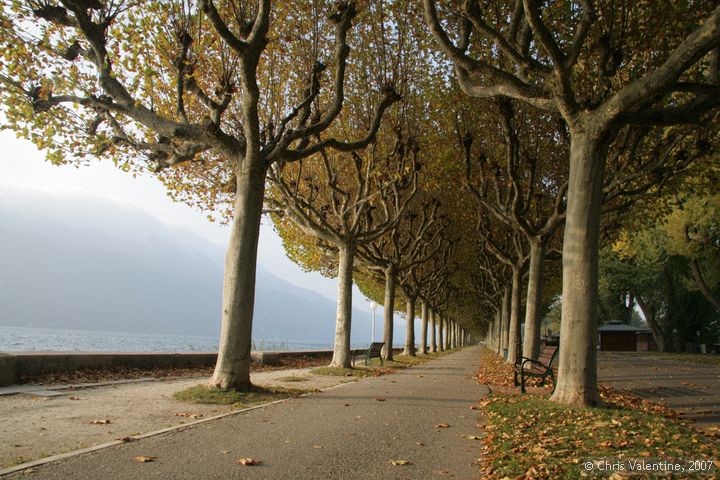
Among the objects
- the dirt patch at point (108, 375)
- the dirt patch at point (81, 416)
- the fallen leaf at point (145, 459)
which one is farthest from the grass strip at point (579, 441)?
the dirt patch at point (108, 375)

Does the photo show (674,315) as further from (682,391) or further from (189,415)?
(189,415)

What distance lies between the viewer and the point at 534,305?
55.3 ft

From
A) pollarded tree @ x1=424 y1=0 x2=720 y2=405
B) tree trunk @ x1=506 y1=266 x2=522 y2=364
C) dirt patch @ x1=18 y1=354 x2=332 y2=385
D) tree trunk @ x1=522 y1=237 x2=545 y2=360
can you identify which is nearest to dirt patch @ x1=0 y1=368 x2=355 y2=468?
dirt patch @ x1=18 y1=354 x2=332 y2=385

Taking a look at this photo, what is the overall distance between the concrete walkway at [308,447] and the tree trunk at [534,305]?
7.90 m

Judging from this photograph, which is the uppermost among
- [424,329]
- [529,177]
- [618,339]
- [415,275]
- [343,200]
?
[529,177]

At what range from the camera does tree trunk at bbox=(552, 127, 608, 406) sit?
8.62 meters

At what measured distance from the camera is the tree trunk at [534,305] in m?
16.8

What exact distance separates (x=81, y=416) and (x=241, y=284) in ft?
12.3

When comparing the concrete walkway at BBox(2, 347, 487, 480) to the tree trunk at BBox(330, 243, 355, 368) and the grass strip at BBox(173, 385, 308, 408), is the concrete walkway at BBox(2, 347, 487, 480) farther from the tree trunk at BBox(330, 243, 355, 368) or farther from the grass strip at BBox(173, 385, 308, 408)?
the tree trunk at BBox(330, 243, 355, 368)

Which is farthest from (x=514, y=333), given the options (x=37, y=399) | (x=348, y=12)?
(x=37, y=399)

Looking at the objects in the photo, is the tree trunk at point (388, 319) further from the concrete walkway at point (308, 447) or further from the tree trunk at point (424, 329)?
the concrete walkway at point (308, 447)

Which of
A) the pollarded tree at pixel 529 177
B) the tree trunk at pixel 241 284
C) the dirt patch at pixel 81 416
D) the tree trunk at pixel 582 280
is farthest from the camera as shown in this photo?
the pollarded tree at pixel 529 177

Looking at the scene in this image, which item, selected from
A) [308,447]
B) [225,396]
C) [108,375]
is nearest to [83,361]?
[108,375]

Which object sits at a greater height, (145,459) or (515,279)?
(515,279)
